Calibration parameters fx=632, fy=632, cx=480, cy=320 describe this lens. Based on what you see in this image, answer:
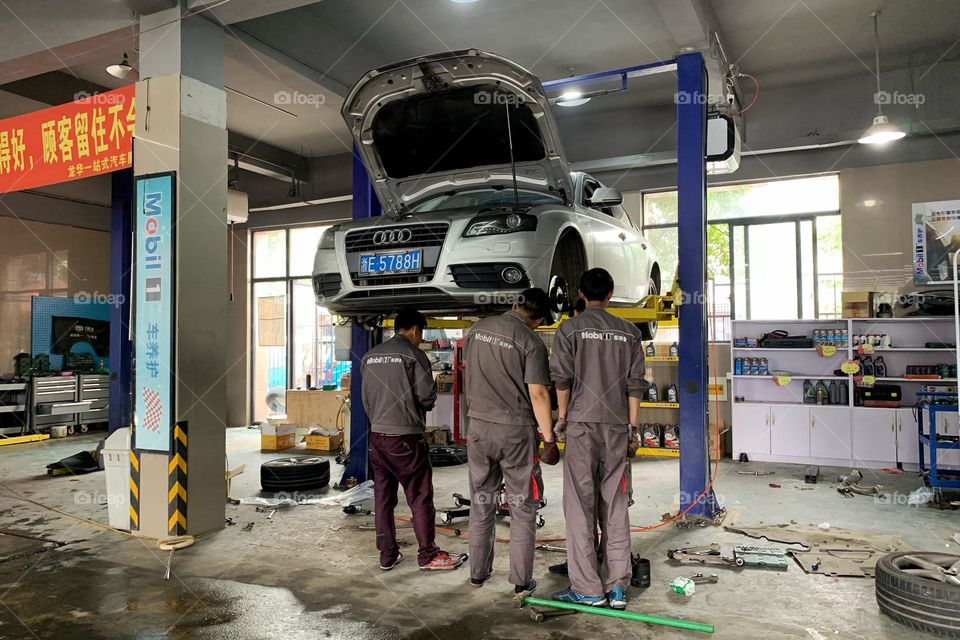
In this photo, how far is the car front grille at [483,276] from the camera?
12.6ft

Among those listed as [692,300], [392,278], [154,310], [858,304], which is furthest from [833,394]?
[154,310]

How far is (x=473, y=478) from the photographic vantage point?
361cm

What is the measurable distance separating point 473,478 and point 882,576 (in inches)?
85.7

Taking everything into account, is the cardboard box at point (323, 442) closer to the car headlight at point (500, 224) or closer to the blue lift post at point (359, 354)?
the blue lift post at point (359, 354)

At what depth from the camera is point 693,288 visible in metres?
5.05

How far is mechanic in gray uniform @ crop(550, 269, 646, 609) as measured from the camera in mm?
3332

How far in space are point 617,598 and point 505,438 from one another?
1000 mm

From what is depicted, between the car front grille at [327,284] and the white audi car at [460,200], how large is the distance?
0.01 meters

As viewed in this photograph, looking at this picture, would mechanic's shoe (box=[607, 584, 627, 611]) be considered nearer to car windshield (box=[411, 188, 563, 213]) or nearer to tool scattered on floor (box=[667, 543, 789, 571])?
tool scattered on floor (box=[667, 543, 789, 571])

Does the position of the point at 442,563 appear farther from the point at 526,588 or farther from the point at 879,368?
the point at 879,368

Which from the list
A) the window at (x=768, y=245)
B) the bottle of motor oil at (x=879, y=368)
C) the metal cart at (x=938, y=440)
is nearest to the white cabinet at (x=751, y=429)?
the bottle of motor oil at (x=879, y=368)

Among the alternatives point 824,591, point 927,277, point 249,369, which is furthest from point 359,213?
point 249,369

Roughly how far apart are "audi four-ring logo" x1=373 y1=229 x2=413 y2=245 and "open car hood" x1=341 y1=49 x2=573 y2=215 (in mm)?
844

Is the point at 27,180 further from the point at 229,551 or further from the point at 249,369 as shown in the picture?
the point at 249,369
